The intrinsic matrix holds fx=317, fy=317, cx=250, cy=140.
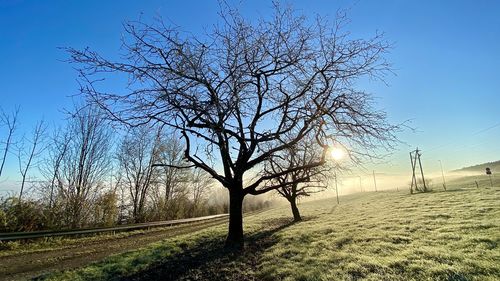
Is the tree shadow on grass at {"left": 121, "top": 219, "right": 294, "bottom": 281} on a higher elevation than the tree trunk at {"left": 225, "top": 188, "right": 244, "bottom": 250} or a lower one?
lower

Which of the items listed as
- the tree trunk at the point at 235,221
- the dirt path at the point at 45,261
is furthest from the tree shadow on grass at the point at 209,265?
the dirt path at the point at 45,261

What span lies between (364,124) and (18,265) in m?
Answer: 14.0

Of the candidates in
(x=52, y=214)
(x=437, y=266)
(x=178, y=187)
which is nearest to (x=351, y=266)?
(x=437, y=266)

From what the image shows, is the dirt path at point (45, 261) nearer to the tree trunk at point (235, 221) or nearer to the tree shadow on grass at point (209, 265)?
the tree shadow on grass at point (209, 265)

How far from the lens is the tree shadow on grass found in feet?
29.6

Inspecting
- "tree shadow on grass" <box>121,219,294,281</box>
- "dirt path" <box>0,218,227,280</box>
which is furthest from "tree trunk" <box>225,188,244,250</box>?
"dirt path" <box>0,218,227,280</box>

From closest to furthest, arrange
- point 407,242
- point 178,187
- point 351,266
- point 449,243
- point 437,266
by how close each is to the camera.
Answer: point 437,266 < point 351,266 < point 449,243 < point 407,242 < point 178,187

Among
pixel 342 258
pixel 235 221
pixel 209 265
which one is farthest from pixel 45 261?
pixel 342 258

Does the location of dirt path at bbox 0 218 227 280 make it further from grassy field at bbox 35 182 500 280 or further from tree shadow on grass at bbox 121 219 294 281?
tree shadow on grass at bbox 121 219 294 281

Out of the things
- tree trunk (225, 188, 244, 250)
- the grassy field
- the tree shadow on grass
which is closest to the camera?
the grassy field

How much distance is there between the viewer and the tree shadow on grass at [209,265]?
9.02 metres

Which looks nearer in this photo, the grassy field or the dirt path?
the grassy field

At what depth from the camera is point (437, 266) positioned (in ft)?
24.7

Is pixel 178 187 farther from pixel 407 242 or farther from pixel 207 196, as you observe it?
pixel 407 242
